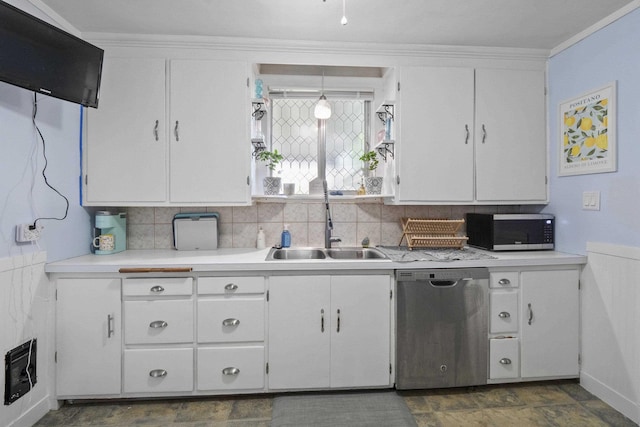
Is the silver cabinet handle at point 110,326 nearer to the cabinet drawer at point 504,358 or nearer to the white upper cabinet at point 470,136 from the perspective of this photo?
the white upper cabinet at point 470,136

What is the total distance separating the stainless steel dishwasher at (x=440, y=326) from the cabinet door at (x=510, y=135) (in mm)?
763

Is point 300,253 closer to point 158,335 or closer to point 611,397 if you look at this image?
point 158,335

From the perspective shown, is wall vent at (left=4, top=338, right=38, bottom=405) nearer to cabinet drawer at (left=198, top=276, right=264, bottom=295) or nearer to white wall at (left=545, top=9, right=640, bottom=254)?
cabinet drawer at (left=198, top=276, right=264, bottom=295)

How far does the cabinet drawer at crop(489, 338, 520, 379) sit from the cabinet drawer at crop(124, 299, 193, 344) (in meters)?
1.94

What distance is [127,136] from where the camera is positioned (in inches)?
89.1

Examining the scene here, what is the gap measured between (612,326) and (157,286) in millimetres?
2809

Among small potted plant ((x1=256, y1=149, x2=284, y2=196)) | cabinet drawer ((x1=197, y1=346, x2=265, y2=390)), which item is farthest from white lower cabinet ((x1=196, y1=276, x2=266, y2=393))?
small potted plant ((x1=256, y1=149, x2=284, y2=196))

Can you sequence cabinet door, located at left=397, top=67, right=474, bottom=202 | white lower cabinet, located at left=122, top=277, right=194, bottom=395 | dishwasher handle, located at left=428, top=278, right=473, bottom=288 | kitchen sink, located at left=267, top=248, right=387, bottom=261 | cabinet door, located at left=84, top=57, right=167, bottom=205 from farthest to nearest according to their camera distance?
1. kitchen sink, located at left=267, top=248, right=387, bottom=261
2. cabinet door, located at left=397, top=67, right=474, bottom=202
3. cabinet door, located at left=84, top=57, right=167, bottom=205
4. dishwasher handle, located at left=428, top=278, right=473, bottom=288
5. white lower cabinet, located at left=122, top=277, right=194, bottom=395

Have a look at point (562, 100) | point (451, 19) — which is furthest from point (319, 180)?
point (562, 100)

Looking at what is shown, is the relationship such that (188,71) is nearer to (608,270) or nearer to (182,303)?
(182,303)

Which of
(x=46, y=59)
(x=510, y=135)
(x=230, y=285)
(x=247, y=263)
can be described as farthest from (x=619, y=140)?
(x=46, y=59)

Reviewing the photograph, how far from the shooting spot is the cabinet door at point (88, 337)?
6.41ft

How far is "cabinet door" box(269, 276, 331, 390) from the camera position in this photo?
6.70 ft

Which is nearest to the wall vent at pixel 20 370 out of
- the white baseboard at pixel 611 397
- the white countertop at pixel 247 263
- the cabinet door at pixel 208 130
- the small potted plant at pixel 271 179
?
the white countertop at pixel 247 263
